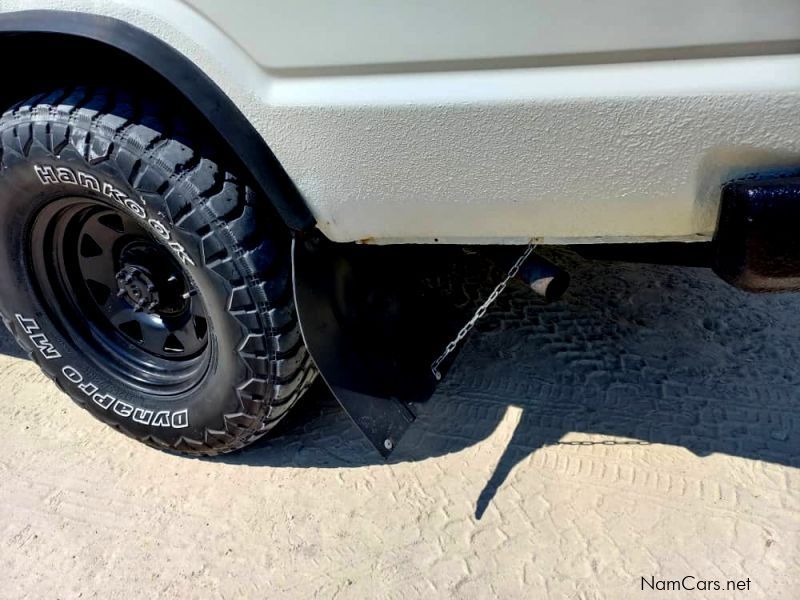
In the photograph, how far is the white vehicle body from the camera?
139cm

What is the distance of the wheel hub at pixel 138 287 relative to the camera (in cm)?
229

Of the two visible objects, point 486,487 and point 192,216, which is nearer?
point 192,216

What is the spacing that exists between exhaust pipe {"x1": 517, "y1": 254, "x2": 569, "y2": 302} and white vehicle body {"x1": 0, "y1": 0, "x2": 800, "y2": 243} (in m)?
0.33

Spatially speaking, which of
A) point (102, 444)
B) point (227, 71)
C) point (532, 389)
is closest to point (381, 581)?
point (532, 389)

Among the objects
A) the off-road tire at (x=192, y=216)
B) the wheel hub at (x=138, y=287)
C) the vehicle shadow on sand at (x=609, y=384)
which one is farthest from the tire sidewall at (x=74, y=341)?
the vehicle shadow on sand at (x=609, y=384)

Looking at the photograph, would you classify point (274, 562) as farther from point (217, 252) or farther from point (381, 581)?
point (217, 252)

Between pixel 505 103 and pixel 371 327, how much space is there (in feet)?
3.22

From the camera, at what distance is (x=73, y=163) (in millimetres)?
1979

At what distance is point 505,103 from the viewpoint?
152cm

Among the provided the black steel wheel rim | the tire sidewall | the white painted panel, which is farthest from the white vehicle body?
the black steel wheel rim

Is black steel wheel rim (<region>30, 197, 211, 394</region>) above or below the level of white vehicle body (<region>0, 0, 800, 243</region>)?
below

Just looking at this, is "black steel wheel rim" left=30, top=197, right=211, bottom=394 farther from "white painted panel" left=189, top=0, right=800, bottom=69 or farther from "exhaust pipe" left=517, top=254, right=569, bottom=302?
"exhaust pipe" left=517, top=254, right=569, bottom=302

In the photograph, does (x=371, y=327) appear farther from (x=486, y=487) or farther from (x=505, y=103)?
(x=505, y=103)

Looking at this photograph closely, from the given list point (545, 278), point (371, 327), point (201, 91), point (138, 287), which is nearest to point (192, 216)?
point (201, 91)
